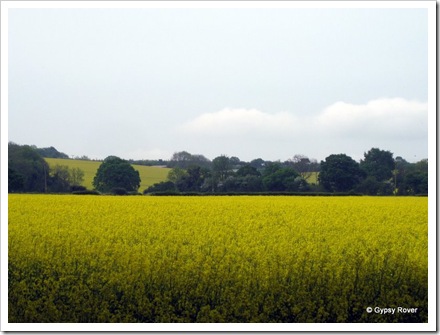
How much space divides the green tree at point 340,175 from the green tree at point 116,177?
5328 mm

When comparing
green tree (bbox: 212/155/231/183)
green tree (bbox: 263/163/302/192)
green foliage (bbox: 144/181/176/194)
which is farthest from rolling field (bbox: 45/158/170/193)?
green tree (bbox: 263/163/302/192)

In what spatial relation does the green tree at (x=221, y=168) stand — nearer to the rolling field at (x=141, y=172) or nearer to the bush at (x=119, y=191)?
the rolling field at (x=141, y=172)

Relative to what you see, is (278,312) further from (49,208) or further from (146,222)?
(49,208)

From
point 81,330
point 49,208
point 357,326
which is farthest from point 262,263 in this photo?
point 49,208

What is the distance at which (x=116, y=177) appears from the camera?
58.2 feet

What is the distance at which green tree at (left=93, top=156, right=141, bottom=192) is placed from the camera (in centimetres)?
1569

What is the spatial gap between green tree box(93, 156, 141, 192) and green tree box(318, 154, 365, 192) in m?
5.33

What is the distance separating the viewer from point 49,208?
13609 mm

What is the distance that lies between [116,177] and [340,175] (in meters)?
6.94

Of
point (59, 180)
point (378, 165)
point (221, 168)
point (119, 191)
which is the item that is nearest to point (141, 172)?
point (119, 191)

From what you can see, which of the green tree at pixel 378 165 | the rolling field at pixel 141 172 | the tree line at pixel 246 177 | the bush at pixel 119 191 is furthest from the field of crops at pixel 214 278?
the bush at pixel 119 191

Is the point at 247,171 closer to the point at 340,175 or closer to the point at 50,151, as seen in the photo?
the point at 340,175

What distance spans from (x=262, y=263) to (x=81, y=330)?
2521 mm

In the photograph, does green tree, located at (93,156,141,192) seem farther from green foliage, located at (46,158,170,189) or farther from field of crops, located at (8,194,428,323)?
field of crops, located at (8,194,428,323)
